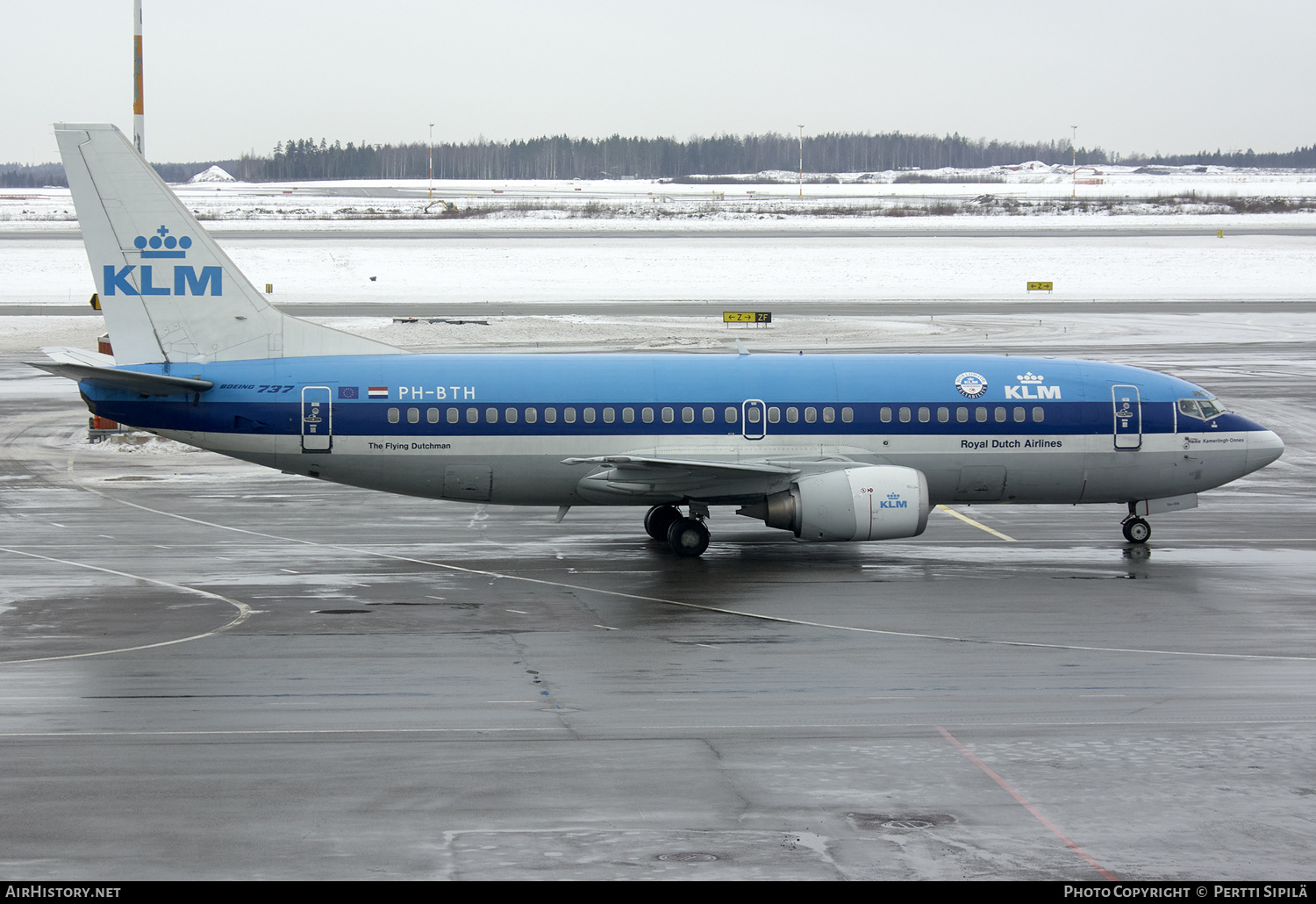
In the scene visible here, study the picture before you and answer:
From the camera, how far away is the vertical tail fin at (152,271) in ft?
84.6

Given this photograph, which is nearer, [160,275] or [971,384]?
[160,275]

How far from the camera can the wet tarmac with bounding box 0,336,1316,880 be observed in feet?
41.8

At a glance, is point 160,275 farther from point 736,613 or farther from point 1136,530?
point 1136,530

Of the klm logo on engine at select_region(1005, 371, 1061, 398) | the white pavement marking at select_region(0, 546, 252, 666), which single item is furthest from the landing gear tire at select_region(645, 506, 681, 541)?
the white pavement marking at select_region(0, 546, 252, 666)

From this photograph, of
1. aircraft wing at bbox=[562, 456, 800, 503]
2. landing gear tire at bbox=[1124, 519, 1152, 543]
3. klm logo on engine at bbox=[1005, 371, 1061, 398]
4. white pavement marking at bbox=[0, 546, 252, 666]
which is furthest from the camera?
landing gear tire at bbox=[1124, 519, 1152, 543]

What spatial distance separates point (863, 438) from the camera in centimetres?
2678

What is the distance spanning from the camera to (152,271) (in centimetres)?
2617

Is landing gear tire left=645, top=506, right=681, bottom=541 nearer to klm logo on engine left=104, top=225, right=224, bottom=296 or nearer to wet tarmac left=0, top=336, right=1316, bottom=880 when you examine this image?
wet tarmac left=0, top=336, right=1316, bottom=880

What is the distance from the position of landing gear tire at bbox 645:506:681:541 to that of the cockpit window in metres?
11.4

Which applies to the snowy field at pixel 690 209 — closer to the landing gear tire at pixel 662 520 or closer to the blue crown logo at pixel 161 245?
the landing gear tire at pixel 662 520

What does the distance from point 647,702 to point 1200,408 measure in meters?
16.6

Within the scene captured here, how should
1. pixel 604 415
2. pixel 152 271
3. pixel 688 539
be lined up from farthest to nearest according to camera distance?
pixel 604 415
pixel 688 539
pixel 152 271

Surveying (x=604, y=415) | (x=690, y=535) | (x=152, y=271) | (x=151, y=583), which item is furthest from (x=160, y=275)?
(x=690, y=535)

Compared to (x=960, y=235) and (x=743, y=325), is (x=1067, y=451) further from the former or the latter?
(x=960, y=235)
